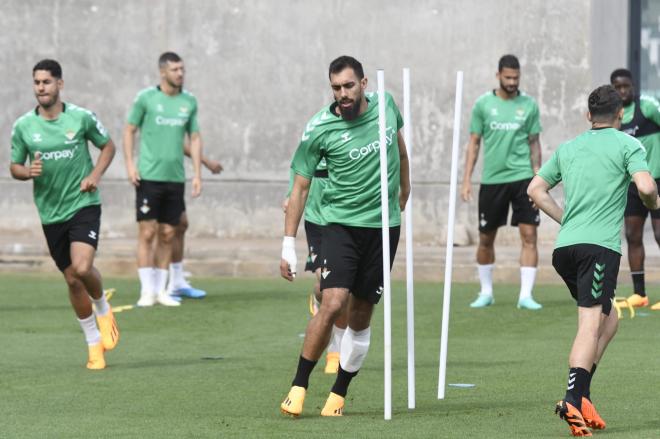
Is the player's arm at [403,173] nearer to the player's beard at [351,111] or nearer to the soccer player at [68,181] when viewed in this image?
the player's beard at [351,111]

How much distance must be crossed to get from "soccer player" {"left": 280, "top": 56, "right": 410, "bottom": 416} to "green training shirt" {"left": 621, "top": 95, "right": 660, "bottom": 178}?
610 centimetres

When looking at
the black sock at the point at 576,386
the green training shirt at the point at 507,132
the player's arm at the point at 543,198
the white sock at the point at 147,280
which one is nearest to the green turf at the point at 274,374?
the black sock at the point at 576,386

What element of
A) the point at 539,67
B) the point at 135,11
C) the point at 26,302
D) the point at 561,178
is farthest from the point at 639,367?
the point at 135,11

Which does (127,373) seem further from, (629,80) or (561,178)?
(629,80)

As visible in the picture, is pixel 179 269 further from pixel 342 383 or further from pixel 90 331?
pixel 342 383

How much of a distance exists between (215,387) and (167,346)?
2.55 meters

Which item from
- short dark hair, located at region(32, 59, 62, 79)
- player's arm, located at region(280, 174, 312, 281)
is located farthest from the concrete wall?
player's arm, located at region(280, 174, 312, 281)

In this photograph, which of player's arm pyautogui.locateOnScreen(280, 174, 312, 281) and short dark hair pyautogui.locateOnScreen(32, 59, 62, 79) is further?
short dark hair pyautogui.locateOnScreen(32, 59, 62, 79)

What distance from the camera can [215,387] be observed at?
11016 millimetres

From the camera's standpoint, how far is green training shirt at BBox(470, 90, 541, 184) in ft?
52.9

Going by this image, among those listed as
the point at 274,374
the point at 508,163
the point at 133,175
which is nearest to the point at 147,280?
the point at 133,175

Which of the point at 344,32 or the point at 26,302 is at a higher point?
the point at 344,32

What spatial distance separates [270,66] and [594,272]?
13.5 meters

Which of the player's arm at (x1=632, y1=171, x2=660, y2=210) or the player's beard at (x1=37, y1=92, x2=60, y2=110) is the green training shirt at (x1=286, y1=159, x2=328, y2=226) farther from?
the player's arm at (x1=632, y1=171, x2=660, y2=210)
